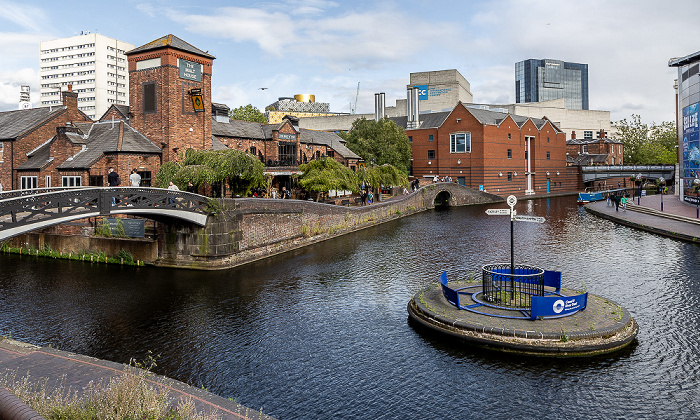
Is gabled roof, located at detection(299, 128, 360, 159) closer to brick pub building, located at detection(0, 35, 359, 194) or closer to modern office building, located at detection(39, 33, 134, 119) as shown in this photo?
brick pub building, located at detection(0, 35, 359, 194)

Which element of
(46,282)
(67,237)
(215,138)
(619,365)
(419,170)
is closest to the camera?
(619,365)

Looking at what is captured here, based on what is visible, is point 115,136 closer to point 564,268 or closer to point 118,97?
point 564,268

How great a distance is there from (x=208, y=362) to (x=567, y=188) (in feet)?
273

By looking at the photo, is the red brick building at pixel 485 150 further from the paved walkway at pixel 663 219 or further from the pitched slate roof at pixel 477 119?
the paved walkway at pixel 663 219

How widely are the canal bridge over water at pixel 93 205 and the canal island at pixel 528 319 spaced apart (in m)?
12.1

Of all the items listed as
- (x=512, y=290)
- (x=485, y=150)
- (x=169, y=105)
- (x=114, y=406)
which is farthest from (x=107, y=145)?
(x=485, y=150)

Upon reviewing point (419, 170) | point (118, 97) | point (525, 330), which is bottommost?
point (525, 330)

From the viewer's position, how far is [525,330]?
518 inches

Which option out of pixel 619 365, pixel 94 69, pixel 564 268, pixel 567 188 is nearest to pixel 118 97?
pixel 94 69

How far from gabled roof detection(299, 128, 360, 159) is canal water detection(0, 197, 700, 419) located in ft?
104

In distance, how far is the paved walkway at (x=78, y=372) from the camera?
29.1ft

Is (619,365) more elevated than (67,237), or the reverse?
(67,237)

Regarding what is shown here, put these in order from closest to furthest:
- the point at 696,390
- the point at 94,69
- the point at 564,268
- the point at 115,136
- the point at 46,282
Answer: the point at 696,390
the point at 46,282
the point at 564,268
the point at 115,136
the point at 94,69

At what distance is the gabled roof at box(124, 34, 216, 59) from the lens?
108 feet
